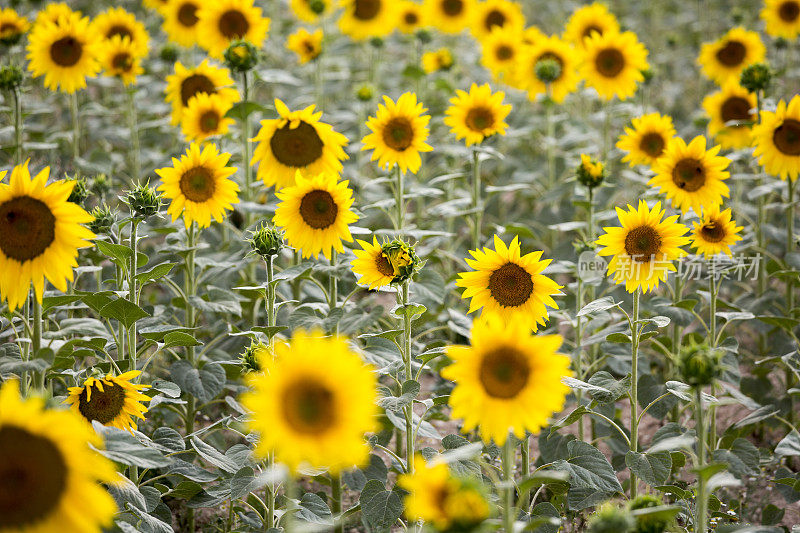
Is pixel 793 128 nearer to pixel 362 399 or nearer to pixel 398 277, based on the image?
pixel 398 277

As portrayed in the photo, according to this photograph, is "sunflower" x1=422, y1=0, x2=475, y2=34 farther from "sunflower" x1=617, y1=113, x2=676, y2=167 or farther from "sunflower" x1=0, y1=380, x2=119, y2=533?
"sunflower" x1=0, y1=380, x2=119, y2=533

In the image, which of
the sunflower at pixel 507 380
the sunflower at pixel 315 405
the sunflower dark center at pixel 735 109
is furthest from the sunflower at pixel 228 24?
the sunflower at pixel 315 405

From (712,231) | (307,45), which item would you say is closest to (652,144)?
(712,231)

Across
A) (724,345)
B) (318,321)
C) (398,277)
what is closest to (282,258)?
(318,321)

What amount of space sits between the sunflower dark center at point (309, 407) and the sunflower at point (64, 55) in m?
2.77

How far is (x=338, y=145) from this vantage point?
2.87m

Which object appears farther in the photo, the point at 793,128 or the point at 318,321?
the point at 793,128

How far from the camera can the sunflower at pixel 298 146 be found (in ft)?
9.28

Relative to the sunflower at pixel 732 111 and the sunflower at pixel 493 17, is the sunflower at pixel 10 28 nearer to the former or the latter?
the sunflower at pixel 493 17

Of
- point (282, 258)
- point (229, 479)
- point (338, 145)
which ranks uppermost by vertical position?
point (338, 145)

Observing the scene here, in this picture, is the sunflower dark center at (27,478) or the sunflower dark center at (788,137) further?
the sunflower dark center at (788,137)

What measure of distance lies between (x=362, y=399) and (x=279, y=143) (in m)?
1.61

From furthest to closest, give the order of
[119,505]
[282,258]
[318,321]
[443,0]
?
[443,0]
[282,258]
[318,321]
[119,505]

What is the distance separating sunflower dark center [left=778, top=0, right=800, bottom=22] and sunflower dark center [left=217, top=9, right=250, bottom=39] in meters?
2.92
